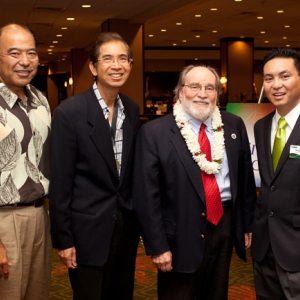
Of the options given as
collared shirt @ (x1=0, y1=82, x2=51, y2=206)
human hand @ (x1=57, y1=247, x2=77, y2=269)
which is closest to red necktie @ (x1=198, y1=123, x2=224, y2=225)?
human hand @ (x1=57, y1=247, x2=77, y2=269)

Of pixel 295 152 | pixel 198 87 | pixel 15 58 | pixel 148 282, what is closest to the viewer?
pixel 295 152

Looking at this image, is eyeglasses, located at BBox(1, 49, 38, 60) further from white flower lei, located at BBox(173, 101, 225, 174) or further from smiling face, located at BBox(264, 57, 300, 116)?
smiling face, located at BBox(264, 57, 300, 116)

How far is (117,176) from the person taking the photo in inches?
111

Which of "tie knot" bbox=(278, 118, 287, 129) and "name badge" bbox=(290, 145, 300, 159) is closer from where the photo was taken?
"name badge" bbox=(290, 145, 300, 159)

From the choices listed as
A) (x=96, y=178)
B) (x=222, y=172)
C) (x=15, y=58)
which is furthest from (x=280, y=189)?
(x=15, y=58)

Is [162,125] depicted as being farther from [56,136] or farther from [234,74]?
[234,74]

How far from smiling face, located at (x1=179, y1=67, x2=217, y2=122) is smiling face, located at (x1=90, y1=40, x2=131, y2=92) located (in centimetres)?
36

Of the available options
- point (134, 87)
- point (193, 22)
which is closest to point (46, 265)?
point (134, 87)

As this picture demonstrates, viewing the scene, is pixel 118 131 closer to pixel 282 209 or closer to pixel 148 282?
pixel 282 209

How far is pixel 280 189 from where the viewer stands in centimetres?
268

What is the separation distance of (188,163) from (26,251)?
991mm

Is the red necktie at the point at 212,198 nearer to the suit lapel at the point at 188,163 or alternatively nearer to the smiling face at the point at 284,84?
the suit lapel at the point at 188,163

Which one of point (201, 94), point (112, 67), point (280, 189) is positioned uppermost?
point (112, 67)

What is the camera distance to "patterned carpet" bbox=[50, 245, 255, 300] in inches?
175
